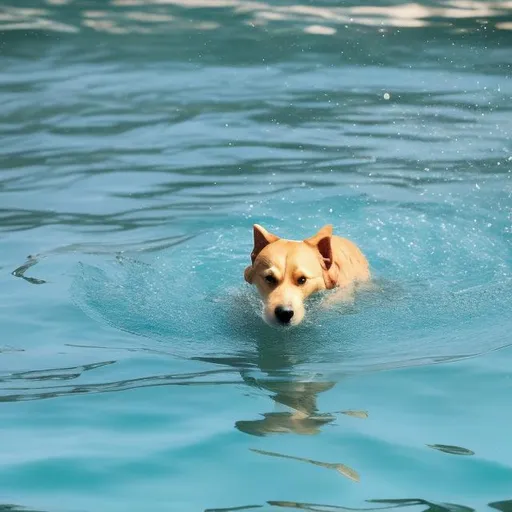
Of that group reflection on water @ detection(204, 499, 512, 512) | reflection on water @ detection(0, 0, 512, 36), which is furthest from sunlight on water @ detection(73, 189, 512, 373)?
reflection on water @ detection(0, 0, 512, 36)

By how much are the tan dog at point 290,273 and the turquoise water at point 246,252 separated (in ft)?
0.76

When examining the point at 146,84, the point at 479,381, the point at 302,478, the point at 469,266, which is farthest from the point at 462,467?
the point at 146,84

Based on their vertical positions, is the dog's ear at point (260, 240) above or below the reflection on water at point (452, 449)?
above

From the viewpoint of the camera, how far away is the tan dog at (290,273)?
255 inches

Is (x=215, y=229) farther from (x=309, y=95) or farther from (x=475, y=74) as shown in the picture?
(x=475, y=74)

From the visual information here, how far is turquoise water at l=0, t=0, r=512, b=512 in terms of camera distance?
200 inches

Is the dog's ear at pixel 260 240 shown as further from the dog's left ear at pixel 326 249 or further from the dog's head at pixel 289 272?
the dog's left ear at pixel 326 249

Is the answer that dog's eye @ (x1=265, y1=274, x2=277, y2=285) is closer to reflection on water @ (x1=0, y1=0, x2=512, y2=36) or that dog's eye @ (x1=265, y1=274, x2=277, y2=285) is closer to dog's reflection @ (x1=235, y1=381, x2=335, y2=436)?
dog's reflection @ (x1=235, y1=381, x2=335, y2=436)

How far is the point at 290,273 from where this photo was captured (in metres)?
6.63

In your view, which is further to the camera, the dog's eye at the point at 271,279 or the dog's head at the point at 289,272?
the dog's eye at the point at 271,279

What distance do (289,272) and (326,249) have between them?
0.36m

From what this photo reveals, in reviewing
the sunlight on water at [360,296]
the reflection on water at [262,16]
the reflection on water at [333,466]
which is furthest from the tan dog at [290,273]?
the reflection on water at [262,16]

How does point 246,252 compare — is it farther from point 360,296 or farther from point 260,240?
point 260,240

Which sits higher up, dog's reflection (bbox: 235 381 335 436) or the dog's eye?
the dog's eye
